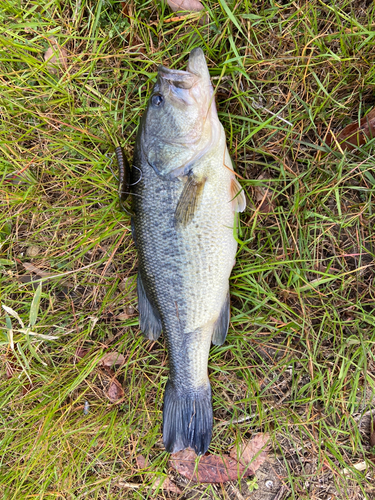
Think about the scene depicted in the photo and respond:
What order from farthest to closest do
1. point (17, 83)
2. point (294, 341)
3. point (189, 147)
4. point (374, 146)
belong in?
point (17, 83) → point (294, 341) → point (374, 146) → point (189, 147)

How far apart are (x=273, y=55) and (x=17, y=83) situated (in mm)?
1974

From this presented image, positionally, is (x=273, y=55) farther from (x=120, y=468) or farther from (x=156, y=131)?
(x=120, y=468)

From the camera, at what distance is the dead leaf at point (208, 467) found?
2354mm

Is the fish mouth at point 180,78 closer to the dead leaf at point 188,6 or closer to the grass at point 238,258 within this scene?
the grass at point 238,258

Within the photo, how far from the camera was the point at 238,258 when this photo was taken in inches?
92.0

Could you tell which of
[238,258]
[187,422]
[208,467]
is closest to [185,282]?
[238,258]

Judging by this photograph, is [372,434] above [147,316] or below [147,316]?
below

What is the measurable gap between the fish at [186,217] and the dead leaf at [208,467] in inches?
11.7

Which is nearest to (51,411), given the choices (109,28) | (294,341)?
(294,341)

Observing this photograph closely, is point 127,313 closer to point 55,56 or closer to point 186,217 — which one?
point 186,217

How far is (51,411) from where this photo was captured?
2.52 meters

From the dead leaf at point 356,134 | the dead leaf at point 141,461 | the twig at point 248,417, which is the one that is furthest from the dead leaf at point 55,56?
the dead leaf at point 141,461

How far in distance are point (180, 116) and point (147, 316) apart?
1.36 m

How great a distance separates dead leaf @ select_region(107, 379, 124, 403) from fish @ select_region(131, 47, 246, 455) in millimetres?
602
